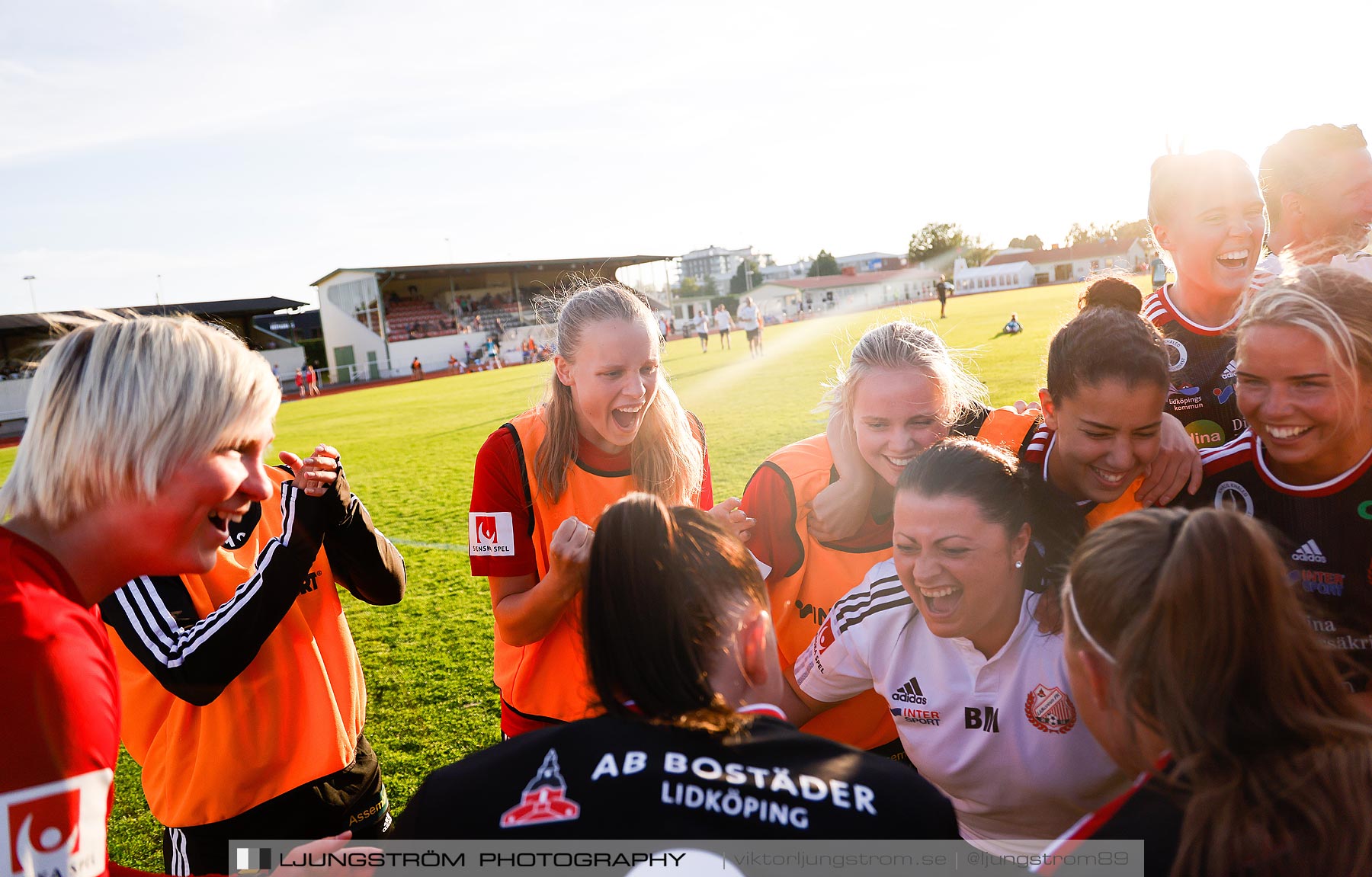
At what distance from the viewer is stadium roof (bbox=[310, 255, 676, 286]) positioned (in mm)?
47688

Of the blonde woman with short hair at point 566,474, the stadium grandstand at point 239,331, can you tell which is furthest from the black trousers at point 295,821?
the stadium grandstand at point 239,331

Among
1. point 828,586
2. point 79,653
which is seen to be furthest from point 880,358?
point 79,653

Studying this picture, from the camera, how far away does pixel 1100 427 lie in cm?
230

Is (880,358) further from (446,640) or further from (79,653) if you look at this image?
(446,640)

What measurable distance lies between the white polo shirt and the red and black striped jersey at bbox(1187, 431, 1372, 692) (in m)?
0.71

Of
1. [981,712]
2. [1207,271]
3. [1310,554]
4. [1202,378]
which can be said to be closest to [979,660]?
[981,712]

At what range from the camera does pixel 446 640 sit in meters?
5.63

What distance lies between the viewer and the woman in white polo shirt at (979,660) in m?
1.89

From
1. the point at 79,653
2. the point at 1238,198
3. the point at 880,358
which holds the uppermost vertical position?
the point at 1238,198

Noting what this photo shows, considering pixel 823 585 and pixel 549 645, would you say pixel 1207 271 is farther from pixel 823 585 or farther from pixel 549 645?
pixel 549 645

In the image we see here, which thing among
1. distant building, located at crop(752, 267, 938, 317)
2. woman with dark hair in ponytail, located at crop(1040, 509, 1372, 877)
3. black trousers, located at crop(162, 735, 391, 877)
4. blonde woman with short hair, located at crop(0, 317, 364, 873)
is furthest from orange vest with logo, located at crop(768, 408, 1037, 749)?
distant building, located at crop(752, 267, 938, 317)

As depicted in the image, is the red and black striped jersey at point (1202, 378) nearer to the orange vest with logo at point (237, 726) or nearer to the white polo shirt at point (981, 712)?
the white polo shirt at point (981, 712)

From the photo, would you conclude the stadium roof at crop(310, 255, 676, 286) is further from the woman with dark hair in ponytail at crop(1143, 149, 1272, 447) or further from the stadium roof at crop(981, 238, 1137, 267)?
the stadium roof at crop(981, 238, 1137, 267)

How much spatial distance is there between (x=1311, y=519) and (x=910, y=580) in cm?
113
